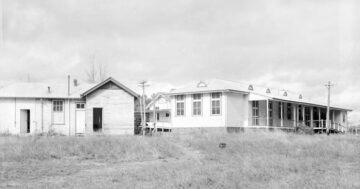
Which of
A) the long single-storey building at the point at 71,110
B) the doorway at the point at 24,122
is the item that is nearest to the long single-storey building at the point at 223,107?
the long single-storey building at the point at 71,110

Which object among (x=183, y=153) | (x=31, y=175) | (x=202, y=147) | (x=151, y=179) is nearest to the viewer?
(x=151, y=179)

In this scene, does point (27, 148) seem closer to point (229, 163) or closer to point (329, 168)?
point (229, 163)

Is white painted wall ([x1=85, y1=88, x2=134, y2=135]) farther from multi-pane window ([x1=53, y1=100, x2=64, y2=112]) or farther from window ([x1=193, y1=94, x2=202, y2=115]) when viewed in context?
window ([x1=193, y1=94, x2=202, y2=115])

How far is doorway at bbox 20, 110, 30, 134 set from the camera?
107ft

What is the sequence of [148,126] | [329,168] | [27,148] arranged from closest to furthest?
[329,168], [27,148], [148,126]

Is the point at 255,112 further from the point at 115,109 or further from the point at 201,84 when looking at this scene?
the point at 115,109

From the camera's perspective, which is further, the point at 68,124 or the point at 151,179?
the point at 68,124

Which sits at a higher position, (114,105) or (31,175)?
(114,105)

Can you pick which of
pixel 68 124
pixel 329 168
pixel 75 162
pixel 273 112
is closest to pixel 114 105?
pixel 68 124

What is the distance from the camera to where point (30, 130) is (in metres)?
32.6

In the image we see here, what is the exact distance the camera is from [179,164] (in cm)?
1566

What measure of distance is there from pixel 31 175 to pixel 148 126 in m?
28.8

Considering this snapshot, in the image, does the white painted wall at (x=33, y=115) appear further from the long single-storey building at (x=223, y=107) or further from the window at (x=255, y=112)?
the window at (x=255, y=112)

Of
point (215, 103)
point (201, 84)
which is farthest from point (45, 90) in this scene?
point (215, 103)
